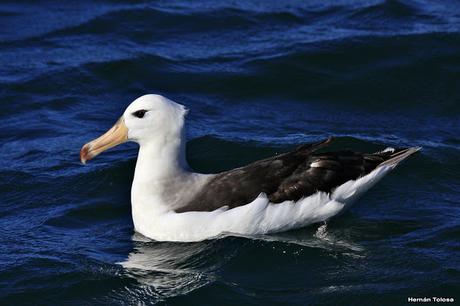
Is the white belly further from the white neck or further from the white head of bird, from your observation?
the white head of bird

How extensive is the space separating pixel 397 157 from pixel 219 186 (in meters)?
2.15

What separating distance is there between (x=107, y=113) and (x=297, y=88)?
121 inches

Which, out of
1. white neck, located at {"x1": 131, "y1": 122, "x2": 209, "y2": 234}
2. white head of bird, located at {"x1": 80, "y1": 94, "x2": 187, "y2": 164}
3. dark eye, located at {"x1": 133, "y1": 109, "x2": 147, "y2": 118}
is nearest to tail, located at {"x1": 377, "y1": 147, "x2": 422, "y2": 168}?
white neck, located at {"x1": 131, "y1": 122, "x2": 209, "y2": 234}

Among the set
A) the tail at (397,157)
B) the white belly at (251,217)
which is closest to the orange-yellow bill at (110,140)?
the white belly at (251,217)

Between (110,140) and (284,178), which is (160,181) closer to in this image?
(110,140)

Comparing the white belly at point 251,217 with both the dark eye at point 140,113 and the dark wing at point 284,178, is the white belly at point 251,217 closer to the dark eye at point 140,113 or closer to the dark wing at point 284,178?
the dark wing at point 284,178

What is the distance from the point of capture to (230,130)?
14.9m

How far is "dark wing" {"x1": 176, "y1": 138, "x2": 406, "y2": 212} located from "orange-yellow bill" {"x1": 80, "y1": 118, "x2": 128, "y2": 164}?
110 cm

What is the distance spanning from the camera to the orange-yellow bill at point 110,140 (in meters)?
11.5

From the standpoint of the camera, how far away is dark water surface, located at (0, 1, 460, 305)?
10586mm

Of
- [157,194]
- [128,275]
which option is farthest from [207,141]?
[128,275]

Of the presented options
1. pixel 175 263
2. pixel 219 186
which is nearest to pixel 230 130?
pixel 219 186

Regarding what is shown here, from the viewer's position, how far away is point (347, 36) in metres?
18.0

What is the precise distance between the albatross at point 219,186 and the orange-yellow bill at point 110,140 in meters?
0.01
